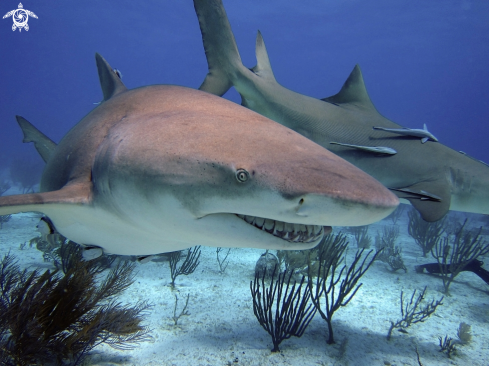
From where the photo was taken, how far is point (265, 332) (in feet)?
12.6

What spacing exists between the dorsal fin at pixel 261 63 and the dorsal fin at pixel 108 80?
1.93 m

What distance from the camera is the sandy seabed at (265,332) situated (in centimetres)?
318

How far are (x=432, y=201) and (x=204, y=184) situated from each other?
10.6 ft

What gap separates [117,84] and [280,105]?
2147mm

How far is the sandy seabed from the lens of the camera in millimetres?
3180

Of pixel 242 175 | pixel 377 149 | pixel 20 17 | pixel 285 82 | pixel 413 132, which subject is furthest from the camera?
pixel 285 82

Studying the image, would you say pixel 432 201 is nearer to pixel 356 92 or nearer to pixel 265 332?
pixel 356 92

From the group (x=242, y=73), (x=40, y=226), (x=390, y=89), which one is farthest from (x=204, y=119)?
(x=390, y=89)

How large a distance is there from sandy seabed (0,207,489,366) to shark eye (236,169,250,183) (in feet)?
9.09

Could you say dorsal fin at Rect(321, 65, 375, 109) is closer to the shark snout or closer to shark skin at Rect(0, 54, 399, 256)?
shark skin at Rect(0, 54, 399, 256)

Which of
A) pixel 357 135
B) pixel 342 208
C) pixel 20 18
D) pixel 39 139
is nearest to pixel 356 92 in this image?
pixel 357 135

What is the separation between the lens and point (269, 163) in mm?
1238

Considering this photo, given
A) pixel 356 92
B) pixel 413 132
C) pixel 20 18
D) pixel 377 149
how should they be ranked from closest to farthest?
1. pixel 377 149
2. pixel 413 132
3. pixel 356 92
4. pixel 20 18

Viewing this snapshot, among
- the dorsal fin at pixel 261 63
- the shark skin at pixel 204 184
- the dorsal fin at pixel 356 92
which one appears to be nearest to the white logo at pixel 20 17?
the dorsal fin at pixel 261 63
